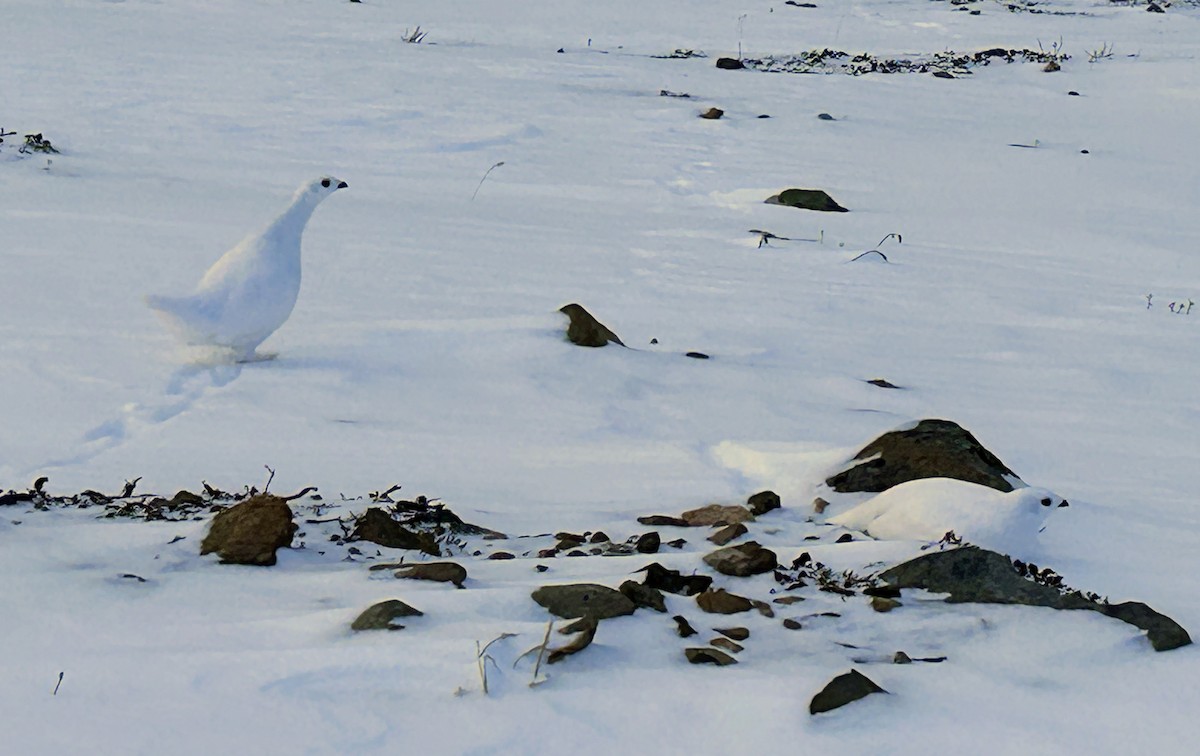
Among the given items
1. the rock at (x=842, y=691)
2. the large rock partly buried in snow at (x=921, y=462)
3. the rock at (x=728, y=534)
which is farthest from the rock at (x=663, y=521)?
the rock at (x=842, y=691)

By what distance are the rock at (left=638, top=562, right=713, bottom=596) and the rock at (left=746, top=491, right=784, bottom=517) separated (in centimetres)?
80

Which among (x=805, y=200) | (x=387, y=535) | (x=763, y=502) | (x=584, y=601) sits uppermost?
(x=584, y=601)

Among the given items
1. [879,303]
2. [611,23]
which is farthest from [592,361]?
[611,23]

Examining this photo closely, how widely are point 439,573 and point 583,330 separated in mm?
2423

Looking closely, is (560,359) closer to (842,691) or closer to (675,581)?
(675,581)

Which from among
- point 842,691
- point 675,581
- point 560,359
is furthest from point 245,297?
point 842,691

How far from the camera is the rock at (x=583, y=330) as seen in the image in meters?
5.27

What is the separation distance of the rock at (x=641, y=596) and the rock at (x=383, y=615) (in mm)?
397

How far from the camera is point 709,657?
8.33 feet

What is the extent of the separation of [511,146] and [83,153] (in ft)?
9.08

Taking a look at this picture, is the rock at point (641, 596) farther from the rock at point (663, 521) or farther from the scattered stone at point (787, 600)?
the rock at point (663, 521)

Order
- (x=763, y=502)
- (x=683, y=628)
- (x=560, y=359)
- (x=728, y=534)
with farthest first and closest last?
(x=560, y=359), (x=763, y=502), (x=728, y=534), (x=683, y=628)

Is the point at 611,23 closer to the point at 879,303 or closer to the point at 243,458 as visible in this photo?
the point at 879,303

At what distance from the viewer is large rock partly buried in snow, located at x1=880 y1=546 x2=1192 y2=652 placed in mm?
2807
